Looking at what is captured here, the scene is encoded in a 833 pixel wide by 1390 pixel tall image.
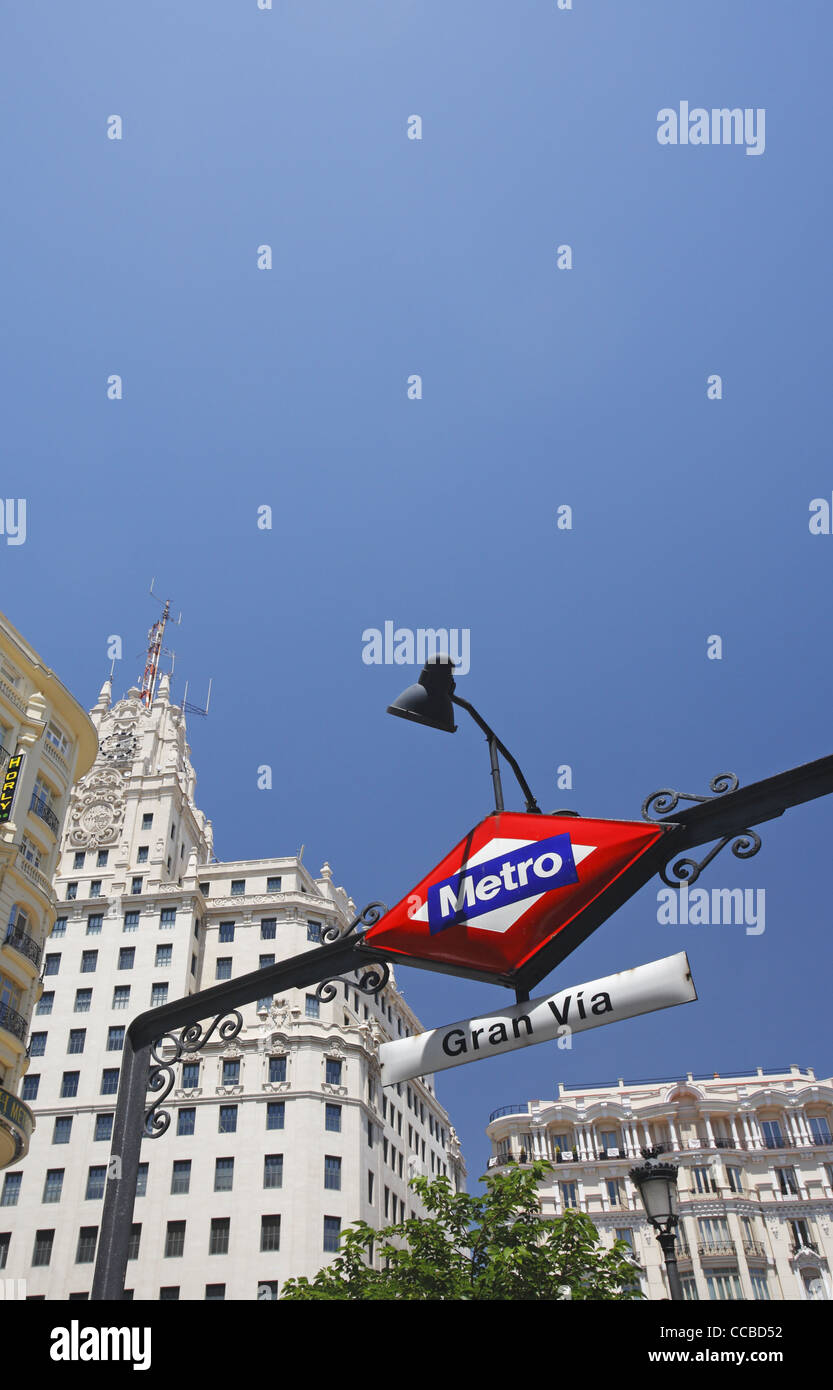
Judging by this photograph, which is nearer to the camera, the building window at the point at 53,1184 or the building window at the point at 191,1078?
the building window at the point at 53,1184

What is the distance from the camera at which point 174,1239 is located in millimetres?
54438

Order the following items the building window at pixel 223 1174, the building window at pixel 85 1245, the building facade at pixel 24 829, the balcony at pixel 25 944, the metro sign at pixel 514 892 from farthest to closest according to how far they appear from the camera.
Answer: the building window at pixel 223 1174 → the building window at pixel 85 1245 → the balcony at pixel 25 944 → the building facade at pixel 24 829 → the metro sign at pixel 514 892

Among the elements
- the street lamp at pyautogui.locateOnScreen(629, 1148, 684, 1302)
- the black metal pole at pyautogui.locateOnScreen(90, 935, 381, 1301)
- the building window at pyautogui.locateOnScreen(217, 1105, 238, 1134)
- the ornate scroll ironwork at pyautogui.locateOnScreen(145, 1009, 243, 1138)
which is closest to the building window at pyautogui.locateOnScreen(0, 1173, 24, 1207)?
the building window at pyautogui.locateOnScreen(217, 1105, 238, 1134)

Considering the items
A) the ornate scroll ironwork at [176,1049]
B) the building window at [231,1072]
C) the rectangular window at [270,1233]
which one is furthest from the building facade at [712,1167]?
the ornate scroll ironwork at [176,1049]

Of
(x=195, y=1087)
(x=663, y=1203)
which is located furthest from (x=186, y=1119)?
(x=663, y=1203)

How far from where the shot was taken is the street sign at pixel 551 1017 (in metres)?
5.83

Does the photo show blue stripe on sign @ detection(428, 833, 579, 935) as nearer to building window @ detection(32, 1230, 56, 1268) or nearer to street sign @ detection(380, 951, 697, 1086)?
street sign @ detection(380, 951, 697, 1086)

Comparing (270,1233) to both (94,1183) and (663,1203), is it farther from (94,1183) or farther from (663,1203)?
(663,1203)

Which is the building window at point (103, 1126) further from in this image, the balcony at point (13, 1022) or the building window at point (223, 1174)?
the balcony at point (13, 1022)

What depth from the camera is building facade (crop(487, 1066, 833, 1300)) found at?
5903 cm

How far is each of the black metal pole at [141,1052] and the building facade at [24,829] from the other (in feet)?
78.3

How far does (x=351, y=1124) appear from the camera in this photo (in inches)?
2309

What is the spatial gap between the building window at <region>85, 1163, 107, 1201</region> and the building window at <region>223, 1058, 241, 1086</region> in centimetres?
819
